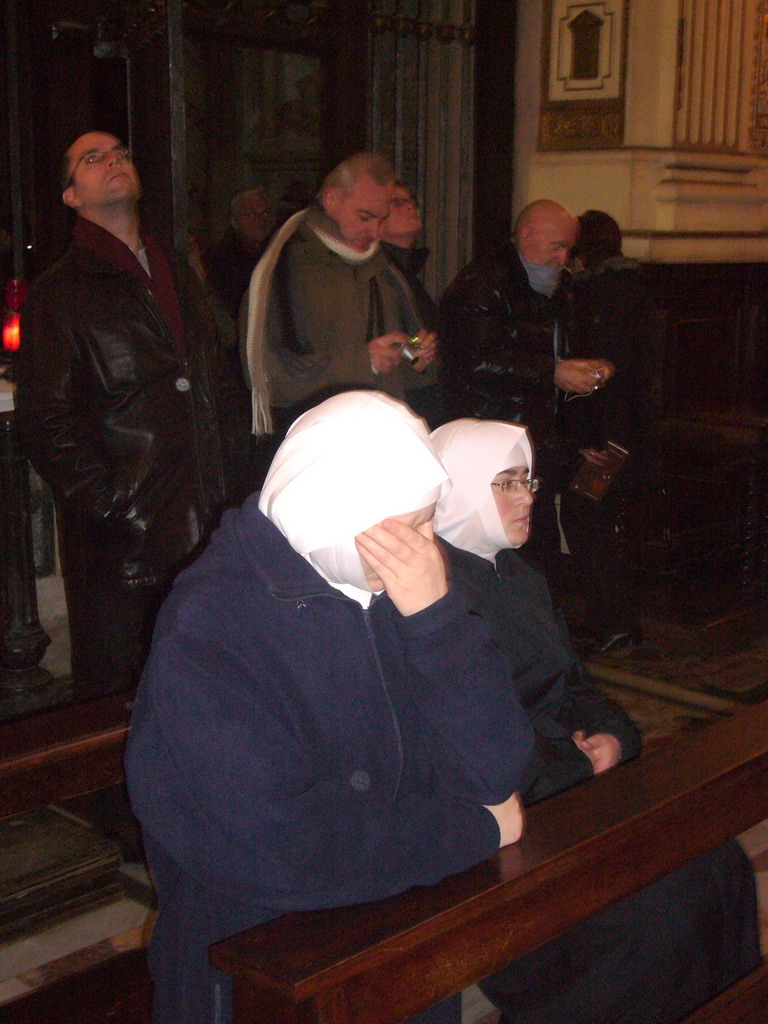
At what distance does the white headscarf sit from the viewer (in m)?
1.72

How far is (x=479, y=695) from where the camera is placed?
5.89 feet

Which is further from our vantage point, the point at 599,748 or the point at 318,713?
the point at 599,748

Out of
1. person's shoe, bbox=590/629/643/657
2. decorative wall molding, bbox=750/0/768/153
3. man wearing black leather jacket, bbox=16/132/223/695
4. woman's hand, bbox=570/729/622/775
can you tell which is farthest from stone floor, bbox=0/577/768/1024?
decorative wall molding, bbox=750/0/768/153

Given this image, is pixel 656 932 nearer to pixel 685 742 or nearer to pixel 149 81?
pixel 685 742

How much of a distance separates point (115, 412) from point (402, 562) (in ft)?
5.57

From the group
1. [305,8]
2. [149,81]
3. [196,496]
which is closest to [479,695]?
[196,496]

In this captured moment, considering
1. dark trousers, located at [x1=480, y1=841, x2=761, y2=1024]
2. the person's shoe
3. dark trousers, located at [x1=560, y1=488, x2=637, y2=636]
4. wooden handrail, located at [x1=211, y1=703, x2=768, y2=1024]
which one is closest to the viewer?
wooden handrail, located at [x1=211, y1=703, x2=768, y2=1024]

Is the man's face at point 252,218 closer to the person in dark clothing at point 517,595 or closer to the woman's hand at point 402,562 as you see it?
the person in dark clothing at point 517,595

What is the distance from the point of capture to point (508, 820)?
72.5 inches

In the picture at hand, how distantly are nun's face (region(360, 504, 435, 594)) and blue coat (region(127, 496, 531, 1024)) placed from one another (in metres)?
0.04

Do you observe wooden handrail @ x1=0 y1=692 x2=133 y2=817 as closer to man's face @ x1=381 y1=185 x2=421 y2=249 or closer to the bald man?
the bald man

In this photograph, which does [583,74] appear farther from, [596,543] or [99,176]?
[99,176]

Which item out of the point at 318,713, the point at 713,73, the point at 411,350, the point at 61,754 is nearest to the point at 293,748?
the point at 318,713

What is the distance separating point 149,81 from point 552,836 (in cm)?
295
